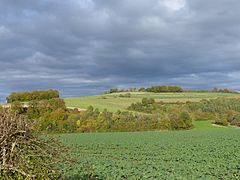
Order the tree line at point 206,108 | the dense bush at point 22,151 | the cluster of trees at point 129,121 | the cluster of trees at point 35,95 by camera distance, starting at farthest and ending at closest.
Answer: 1. the tree line at point 206,108
2. the cluster of trees at point 35,95
3. the cluster of trees at point 129,121
4. the dense bush at point 22,151

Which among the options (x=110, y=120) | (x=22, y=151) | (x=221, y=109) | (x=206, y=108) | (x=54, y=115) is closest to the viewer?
(x=22, y=151)

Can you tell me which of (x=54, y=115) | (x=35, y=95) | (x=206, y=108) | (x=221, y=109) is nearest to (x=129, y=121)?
(x=54, y=115)

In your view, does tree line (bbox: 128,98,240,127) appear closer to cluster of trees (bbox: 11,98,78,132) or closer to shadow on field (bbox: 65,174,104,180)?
cluster of trees (bbox: 11,98,78,132)

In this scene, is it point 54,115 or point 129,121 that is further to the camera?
point 129,121

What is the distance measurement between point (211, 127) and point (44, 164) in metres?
62.9

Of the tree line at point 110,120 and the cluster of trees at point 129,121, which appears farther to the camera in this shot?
the cluster of trees at point 129,121

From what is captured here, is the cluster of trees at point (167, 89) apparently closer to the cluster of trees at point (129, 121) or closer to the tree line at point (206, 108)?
the tree line at point (206, 108)

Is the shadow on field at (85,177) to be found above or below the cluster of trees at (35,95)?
below

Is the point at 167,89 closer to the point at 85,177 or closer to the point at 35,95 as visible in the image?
the point at 35,95

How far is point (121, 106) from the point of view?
77.6 meters

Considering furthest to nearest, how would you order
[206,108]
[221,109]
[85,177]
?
[206,108] < [221,109] < [85,177]

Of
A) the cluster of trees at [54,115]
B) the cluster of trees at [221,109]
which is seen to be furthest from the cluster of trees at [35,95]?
the cluster of trees at [221,109]

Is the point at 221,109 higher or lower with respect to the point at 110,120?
higher

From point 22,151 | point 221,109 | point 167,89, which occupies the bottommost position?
point 221,109
